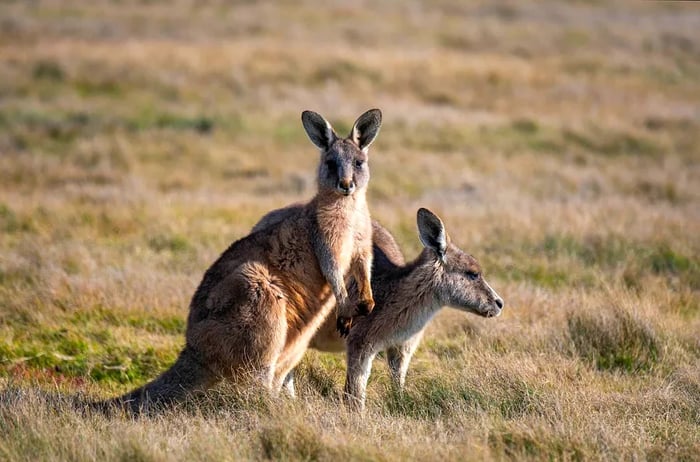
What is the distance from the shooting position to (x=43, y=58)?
76.1 feet

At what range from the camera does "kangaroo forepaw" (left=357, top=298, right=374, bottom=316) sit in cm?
636

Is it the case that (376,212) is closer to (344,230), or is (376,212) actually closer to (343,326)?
(344,230)

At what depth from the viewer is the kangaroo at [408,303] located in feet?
21.2

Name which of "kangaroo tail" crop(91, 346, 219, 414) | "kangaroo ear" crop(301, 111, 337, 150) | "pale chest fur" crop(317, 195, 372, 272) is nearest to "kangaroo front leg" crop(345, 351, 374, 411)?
"pale chest fur" crop(317, 195, 372, 272)

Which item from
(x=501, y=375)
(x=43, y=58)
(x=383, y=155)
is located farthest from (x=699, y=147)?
(x=43, y=58)

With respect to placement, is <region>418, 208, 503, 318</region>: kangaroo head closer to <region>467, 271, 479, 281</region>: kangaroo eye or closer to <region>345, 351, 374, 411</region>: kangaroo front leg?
<region>467, 271, 479, 281</region>: kangaroo eye

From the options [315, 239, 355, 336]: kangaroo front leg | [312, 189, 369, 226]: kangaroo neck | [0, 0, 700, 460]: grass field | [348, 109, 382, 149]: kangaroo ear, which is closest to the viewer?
[0, 0, 700, 460]: grass field

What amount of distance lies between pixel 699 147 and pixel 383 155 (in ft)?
21.6

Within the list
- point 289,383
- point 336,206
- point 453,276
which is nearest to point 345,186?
point 336,206

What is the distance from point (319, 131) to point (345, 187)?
61 centimetres

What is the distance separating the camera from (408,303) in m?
6.59

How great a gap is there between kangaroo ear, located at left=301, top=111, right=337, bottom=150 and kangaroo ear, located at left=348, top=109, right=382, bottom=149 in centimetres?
16

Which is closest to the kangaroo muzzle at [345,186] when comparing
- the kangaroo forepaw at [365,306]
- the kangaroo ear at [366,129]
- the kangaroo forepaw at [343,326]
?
the kangaroo ear at [366,129]

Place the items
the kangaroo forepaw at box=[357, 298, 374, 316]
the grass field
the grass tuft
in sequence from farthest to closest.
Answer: the grass tuft < the kangaroo forepaw at box=[357, 298, 374, 316] < the grass field
